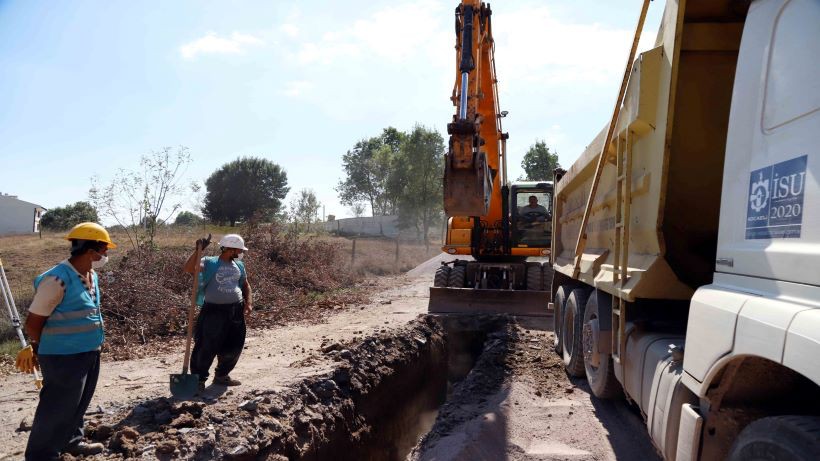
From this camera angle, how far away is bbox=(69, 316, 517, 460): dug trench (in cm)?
425

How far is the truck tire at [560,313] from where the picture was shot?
282 inches

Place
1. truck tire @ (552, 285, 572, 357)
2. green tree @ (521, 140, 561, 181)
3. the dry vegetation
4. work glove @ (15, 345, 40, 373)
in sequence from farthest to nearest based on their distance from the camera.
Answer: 1. green tree @ (521, 140, 561, 181)
2. the dry vegetation
3. truck tire @ (552, 285, 572, 357)
4. work glove @ (15, 345, 40, 373)

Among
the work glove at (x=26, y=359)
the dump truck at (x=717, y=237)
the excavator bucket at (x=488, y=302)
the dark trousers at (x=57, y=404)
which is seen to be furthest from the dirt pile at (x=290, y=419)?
the dump truck at (x=717, y=237)

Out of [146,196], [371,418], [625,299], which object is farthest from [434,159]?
[625,299]

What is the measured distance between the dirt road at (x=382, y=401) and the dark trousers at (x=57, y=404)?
0.40 metres

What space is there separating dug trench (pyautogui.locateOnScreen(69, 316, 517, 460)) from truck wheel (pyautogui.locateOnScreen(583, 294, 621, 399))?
49.8 inches

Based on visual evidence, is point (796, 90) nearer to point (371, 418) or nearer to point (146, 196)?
point (371, 418)

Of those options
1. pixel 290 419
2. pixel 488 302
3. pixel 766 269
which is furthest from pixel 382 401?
pixel 766 269

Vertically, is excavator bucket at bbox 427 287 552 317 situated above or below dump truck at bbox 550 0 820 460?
below

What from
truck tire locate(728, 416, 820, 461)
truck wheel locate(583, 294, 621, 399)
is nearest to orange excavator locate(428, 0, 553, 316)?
truck wheel locate(583, 294, 621, 399)

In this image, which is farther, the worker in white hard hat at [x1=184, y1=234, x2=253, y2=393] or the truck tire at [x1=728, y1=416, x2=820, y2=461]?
the worker in white hard hat at [x1=184, y1=234, x2=253, y2=393]

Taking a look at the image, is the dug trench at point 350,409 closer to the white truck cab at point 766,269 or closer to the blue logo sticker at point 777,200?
the white truck cab at point 766,269

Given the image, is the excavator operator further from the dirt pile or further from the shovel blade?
the shovel blade

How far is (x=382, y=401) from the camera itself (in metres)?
7.11
